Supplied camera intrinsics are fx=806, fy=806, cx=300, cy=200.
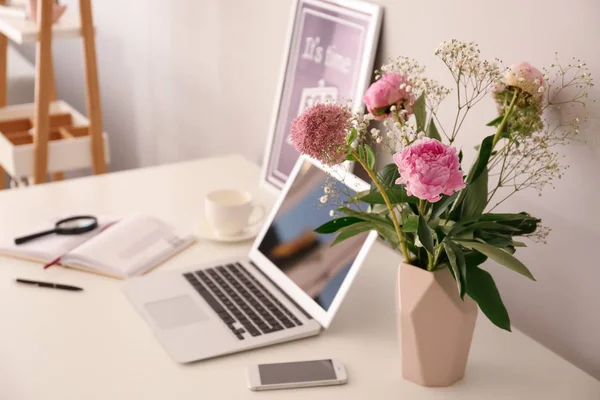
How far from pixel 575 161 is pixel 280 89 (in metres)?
0.71

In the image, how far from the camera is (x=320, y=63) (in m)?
1.57

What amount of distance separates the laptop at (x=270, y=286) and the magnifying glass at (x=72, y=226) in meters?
0.20

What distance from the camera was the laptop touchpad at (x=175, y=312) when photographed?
47.8 inches

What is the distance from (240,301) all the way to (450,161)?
0.51 metres

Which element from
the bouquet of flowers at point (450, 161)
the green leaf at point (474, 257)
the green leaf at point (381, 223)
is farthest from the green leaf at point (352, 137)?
the green leaf at point (474, 257)

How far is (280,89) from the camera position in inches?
65.4

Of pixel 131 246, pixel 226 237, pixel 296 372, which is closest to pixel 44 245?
pixel 131 246

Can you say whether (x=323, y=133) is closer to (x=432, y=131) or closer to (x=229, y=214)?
(x=432, y=131)

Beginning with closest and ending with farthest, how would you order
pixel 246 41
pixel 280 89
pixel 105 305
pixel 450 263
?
pixel 450 263 < pixel 105 305 < pixel 280 89 < pixel 246 41

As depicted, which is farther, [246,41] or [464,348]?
[246,41]

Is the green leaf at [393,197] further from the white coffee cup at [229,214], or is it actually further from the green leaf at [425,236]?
the white coffee cup at [229,214]

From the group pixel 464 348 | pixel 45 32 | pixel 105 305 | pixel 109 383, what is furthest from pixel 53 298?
pixel 45 32

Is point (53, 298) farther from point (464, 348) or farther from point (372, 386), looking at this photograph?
point (464, 348)

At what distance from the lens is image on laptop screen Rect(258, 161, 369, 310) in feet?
4.03
